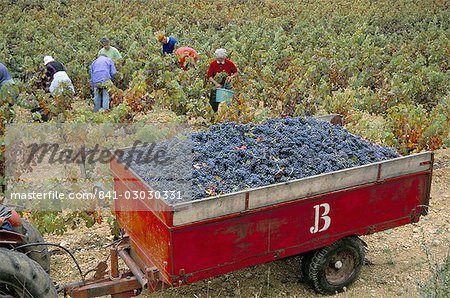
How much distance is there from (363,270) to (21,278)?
3.61 metres

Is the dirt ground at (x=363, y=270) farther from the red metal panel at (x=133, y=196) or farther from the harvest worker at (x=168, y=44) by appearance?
the harvest worker at (x=168, y=44)

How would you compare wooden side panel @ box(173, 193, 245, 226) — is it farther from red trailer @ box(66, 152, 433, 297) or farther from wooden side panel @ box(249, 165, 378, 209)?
wooden side panel @ box(249, 165, 378, 209)

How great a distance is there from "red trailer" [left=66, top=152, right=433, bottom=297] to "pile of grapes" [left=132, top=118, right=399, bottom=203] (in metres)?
0.28

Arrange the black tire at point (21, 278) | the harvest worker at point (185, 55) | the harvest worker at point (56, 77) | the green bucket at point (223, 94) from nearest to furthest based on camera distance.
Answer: the black tire at point (21, 278) < the harvest worker at point (56, 77) < the green bucket at point (223, 94) < the harvest worker at point (185, 55)

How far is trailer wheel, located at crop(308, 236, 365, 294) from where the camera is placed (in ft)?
18.2

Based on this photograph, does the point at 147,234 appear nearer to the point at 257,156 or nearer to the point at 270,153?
the point at 257,156

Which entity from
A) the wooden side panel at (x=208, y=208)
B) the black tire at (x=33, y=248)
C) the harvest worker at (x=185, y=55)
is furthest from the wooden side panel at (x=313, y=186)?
the harvest worker at (x=185, y=55)

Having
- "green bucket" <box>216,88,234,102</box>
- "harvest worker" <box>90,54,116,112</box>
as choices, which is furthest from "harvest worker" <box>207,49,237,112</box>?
"harvest worker" <box>90,54,116,112</box>

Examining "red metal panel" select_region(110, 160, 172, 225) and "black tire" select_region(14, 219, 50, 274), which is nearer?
"red metal panel" select_region(110, 160, 172, 225)

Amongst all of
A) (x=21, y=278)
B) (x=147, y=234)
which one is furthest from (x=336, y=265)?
(x=21, y=278)

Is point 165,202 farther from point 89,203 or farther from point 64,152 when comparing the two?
point 64,152

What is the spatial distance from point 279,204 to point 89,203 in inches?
106

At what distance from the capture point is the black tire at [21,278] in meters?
4.08

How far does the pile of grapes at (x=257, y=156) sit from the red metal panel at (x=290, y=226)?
32cm
